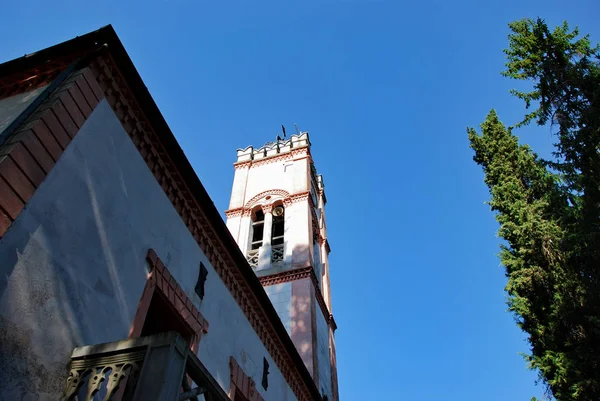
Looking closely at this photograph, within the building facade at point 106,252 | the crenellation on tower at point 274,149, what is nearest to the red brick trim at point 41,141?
the building facade at point 106,252

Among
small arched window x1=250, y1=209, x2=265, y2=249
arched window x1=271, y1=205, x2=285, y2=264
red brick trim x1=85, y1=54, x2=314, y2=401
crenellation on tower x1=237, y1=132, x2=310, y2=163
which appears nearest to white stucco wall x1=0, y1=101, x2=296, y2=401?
red brick trim x1=85, y1=54, x2=314, y2=401

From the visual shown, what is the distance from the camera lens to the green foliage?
43.2 ft

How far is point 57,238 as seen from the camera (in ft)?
20.1

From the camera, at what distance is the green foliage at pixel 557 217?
1318 centimetres

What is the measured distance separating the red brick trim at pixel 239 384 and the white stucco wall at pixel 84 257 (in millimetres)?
350

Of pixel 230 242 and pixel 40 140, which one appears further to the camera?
pixel 230 242

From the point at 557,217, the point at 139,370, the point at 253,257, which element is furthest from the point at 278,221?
the point at 139,370

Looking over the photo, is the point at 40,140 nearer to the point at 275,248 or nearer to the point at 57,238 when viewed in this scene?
the point at 57,238

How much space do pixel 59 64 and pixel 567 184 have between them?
14.5 m

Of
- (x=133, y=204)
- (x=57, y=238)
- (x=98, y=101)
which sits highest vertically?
(x=98, y=101)

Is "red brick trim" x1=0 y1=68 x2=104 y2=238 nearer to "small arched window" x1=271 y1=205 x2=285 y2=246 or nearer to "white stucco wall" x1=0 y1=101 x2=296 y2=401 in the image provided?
"white stucco wall" x1=0 y1=101 x2=296 y2=401

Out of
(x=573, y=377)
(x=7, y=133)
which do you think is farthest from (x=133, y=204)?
(x=573, y=377)

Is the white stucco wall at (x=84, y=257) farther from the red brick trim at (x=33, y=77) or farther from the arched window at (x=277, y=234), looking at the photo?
the arched window at (x=277, y=234)

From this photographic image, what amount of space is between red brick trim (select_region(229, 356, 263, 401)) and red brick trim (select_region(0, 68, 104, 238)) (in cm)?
587
